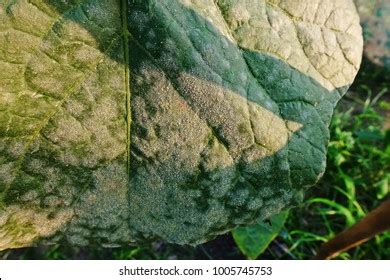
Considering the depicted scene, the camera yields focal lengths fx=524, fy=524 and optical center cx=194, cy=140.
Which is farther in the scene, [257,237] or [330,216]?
[330,216]

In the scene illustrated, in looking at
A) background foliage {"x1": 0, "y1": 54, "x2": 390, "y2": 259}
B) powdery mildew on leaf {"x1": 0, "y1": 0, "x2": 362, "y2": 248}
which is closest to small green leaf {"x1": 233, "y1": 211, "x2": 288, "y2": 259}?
background foliage {"x1": 0, "y1": 54, "x2": 390, "y2": 259}

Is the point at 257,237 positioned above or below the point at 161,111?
below

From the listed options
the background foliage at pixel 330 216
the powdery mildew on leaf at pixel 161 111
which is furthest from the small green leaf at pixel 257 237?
the powdery mildew on leaf at pixel 161 111

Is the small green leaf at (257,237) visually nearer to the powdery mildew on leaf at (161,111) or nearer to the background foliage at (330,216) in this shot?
the background foliage at (330,216)

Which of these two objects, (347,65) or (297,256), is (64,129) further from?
(297,256)

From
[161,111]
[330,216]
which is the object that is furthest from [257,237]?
[161,111]

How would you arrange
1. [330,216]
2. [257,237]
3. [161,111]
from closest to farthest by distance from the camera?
[161,111], [257,237], [330,216]

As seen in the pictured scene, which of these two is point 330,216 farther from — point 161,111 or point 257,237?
point 161,111
